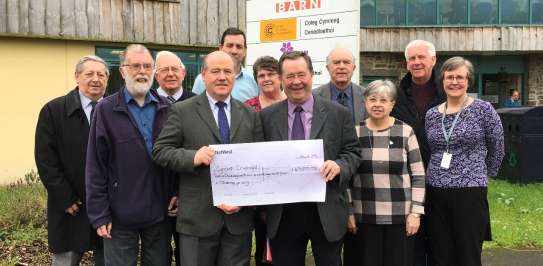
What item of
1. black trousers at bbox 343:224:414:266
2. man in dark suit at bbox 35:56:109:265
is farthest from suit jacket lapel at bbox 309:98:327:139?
man in dark suit at bbox 35:56:109:265

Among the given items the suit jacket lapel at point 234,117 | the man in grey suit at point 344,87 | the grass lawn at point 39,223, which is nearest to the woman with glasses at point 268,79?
the man in grey suit at point 344,87

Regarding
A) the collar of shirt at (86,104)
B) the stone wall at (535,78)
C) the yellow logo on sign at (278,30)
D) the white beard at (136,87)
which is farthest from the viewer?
the stone wall at (535,78)

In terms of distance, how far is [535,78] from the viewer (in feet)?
71.6

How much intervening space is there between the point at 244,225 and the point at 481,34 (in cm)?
1915

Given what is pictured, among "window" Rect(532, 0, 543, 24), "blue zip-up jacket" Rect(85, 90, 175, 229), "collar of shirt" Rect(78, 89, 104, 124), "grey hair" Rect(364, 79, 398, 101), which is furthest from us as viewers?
"window" Rect(532, 0, 543, 24)

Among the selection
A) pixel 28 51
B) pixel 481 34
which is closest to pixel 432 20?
pixel 481 34

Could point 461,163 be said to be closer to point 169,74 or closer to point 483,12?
point 169,74

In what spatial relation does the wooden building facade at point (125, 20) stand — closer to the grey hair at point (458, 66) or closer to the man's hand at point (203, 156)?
the man's hand at point (203, 156)

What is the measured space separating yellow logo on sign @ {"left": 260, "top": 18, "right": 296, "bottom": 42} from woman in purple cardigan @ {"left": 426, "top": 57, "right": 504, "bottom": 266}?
3353mm

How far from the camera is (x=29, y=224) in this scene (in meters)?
6.94

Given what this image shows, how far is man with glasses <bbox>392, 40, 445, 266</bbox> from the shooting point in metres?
4.59

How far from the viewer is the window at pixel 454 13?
68.2 feet

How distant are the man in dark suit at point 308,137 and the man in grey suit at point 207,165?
258 mm

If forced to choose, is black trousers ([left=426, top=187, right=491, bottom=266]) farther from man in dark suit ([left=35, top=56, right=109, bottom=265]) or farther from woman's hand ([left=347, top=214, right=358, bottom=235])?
man in dark suit ([left=35, top=56, right=109, bottom=265])
